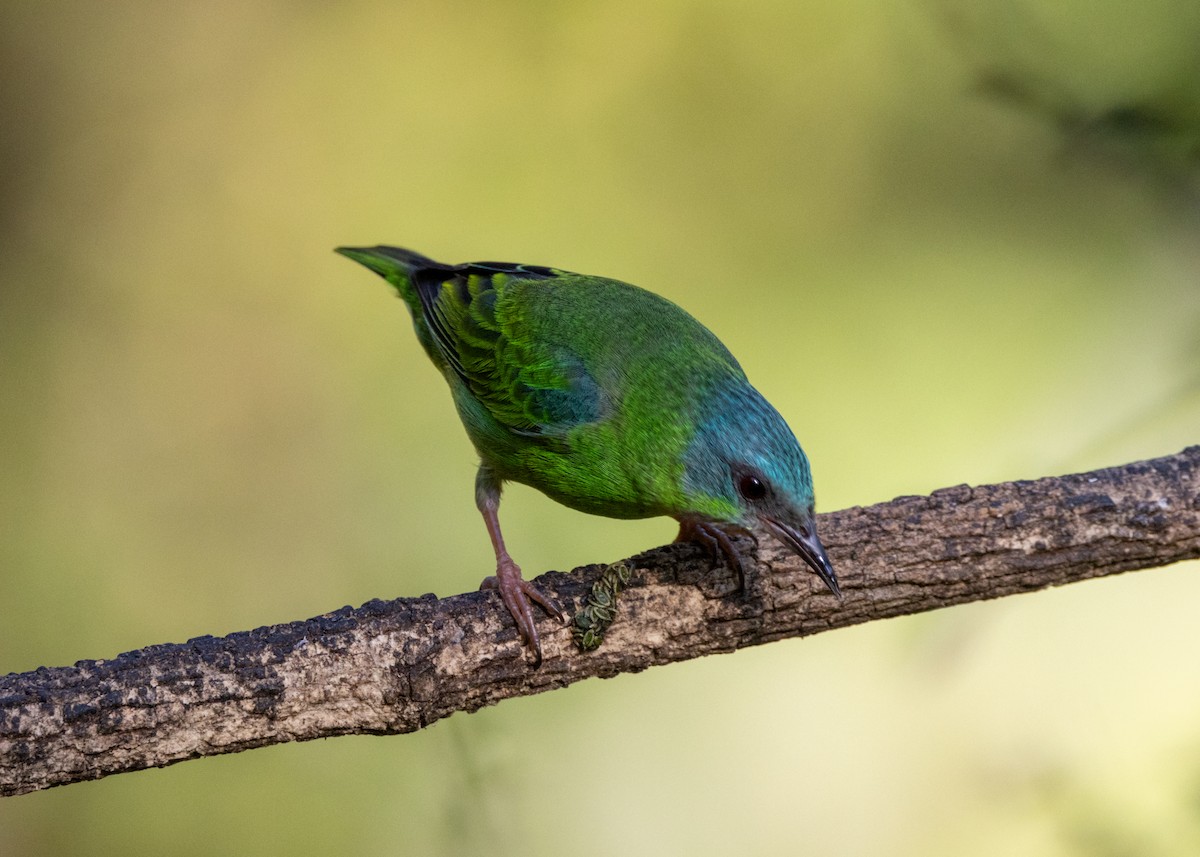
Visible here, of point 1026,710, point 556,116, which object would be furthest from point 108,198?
point 1026,710

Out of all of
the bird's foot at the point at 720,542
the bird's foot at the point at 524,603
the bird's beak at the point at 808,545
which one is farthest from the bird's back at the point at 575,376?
the bird's foot at the point at 524,603

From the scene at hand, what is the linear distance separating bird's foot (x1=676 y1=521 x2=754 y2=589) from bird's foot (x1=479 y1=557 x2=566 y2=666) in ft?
1.96

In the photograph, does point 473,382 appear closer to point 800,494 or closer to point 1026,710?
point 800,494

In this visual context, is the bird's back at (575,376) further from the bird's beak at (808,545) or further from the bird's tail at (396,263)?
the bird's beak at (808,545)

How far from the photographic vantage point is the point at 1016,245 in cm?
644

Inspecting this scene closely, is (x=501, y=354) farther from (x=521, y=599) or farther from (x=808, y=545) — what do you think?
(x=808, y=545)

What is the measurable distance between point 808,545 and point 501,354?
169 cm

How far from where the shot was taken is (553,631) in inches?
140

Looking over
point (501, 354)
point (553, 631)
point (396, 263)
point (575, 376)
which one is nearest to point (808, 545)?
point (553, 631)

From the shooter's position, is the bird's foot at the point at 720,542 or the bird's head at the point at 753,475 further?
the bird's foot at the point at 720,542

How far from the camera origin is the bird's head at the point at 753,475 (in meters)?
3.51

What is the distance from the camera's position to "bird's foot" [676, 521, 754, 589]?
12.3 ft

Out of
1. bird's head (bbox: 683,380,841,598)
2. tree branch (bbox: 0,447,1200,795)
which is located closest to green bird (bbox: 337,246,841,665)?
bird's head (bbox: 683,380,841,598)

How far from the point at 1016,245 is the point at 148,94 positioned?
205 inches
